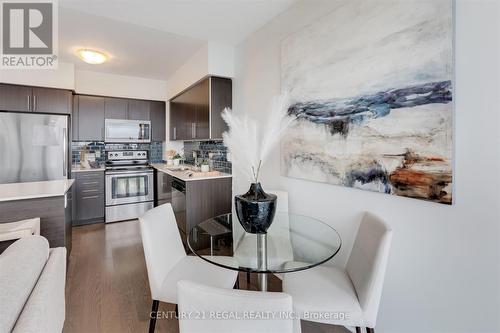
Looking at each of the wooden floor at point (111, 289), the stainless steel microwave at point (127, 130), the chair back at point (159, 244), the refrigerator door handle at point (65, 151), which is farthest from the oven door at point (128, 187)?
the chair back at point (159, 244)

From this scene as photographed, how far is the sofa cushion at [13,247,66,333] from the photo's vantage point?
2.27 ft

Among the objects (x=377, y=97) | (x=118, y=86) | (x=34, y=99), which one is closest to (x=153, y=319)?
(x=377, y=97)

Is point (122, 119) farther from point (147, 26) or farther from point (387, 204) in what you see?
point (387, 204)

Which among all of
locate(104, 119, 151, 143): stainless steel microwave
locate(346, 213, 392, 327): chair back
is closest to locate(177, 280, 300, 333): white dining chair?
locate(346, 213, 392, 327): chair back

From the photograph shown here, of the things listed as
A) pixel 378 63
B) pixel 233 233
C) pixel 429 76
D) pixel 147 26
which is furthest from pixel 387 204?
pixel 147 26

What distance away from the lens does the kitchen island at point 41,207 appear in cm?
199

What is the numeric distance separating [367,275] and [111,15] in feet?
10.0

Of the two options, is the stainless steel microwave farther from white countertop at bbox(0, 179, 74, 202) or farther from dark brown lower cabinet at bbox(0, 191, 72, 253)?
dark brown lower cabinet at bbox(0, 191, 72, 253)

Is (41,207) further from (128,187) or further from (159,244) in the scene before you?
(128,187)

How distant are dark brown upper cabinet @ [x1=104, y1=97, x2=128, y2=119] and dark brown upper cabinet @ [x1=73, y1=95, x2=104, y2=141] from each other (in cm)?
8

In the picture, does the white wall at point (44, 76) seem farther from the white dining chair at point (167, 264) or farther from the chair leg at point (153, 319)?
the chair leg at point (153, 319)

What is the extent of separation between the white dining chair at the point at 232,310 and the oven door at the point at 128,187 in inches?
151

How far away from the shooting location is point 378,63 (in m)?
1.47

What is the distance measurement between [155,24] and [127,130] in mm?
2472
